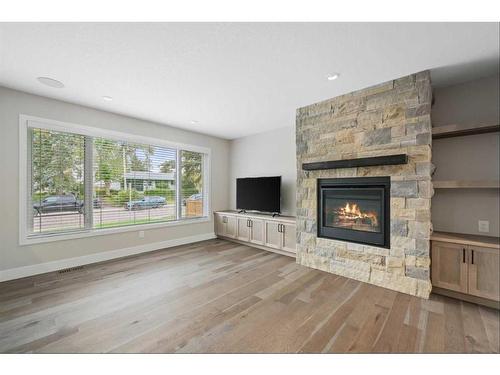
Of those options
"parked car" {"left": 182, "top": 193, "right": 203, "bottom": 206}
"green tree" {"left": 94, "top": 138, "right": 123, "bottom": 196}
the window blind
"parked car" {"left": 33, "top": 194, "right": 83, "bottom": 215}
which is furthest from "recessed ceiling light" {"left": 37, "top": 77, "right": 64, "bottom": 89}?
"parked car" {"left": 182, "top": 193, "right": 203, "bottom": 206}

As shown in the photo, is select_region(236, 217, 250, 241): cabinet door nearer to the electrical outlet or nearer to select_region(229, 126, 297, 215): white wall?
select_region(229, 126, 297, 215): white wall

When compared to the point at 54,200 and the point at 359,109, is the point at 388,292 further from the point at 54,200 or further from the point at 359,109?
the point at 54,200

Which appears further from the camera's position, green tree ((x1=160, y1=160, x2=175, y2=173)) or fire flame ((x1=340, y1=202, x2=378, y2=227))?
green tree ((x1=160, y1=160, x2=175, y2=173))

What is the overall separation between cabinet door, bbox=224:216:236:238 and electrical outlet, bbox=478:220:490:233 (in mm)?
3508

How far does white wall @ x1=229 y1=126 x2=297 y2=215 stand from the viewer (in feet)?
13.2

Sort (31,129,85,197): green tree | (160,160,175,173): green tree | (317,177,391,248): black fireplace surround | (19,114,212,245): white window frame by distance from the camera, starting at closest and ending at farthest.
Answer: (317,177,391,248): black fireplace surround < (19,114,212,245): white window frame < (31,129,85,197): green tree < (160,160,175,173): green tree

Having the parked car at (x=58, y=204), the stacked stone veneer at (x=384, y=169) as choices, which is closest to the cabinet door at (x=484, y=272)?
the stacked stone veneer at (x=384, y=169)

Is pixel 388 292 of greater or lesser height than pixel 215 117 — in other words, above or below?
below

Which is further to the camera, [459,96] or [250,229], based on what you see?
[250,229]

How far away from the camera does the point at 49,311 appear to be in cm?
195

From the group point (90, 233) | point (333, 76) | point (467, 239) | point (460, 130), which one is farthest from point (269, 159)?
point (90, 233)

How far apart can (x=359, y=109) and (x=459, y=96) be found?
39.8 inches
